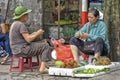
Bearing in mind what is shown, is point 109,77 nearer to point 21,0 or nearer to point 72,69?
point 72,69

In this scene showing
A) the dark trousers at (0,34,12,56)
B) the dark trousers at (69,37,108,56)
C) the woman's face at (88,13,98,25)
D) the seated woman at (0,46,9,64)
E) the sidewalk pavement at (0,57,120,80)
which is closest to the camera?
the sidewalk pavement at (0,57,120,80)

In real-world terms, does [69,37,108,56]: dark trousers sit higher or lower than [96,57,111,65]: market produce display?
higher

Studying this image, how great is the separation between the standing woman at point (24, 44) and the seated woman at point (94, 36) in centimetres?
63

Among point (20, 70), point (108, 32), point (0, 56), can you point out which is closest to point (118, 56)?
point (108, 32)

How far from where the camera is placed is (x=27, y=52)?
8.71 meters

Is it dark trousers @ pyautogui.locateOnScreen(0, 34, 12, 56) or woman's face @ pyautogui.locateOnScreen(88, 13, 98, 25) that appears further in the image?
dark trousers @ pyautogui.locateOnScreen(0, 34, 12, 56)

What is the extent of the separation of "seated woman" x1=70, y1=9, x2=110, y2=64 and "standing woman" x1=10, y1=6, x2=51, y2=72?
0.63 m

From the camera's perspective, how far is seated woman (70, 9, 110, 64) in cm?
866

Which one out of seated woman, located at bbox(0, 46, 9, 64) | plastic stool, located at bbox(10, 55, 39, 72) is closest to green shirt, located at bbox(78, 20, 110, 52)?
plastic stool, located at bbox(10, 55, 39, 72)

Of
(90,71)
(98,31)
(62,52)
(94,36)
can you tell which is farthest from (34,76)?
(98,31)

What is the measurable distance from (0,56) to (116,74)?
149 inches

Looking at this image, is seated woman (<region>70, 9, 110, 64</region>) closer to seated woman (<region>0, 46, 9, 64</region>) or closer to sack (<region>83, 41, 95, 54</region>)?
sack (<region>83, 41, 95, 54</region>)

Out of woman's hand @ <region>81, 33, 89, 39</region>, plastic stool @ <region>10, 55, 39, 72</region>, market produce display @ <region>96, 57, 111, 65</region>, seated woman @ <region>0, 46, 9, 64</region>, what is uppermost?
woman's hand @ <region>81, 33, 89, 39</region>

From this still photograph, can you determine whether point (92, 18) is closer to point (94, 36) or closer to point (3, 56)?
point (94, 36)
